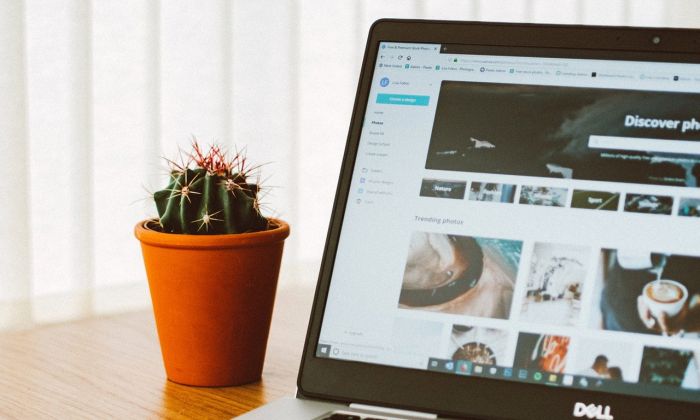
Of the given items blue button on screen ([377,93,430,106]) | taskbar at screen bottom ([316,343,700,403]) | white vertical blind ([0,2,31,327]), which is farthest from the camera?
white vertical blind ([0,2,31,327])

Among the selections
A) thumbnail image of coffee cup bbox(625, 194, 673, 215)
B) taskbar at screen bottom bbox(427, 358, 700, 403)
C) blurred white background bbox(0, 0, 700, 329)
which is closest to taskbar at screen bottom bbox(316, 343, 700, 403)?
taskbar at screen bottom bbox(427, 358, 700, 403)

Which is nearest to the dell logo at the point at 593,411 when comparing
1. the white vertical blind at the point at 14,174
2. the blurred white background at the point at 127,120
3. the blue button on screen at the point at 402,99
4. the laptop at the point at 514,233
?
the laptop at the point at 514,233

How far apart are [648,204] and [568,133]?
9 centimetres

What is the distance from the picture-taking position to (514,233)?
0.72 metres

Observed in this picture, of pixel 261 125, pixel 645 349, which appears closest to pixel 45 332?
pixel 261 125

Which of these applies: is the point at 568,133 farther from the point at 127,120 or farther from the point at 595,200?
the point at 127,120

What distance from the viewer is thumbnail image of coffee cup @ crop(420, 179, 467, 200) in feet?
2.43

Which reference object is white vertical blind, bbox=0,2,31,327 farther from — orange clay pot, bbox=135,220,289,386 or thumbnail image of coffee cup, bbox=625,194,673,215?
thumbnail image of coffee cup, bbox=625,194,673,215

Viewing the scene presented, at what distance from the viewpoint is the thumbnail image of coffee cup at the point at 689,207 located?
69 centimetres

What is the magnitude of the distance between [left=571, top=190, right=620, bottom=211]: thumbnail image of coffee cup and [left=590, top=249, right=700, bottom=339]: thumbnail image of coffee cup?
38 millimetres

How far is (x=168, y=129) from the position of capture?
1.41 meters

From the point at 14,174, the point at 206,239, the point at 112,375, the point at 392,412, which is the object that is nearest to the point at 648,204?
the point at 392,412

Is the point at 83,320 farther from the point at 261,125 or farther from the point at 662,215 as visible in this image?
the point at 662,215

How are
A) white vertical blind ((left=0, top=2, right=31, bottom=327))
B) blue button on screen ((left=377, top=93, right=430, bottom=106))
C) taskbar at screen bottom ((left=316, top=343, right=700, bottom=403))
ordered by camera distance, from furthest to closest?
1. white vertical blind ((left=0, top=2, right=31, bottom=327))
2. blue button on screen ((left=377, top=93, right=430, bottom=106))
3. taskbar at screen bottom ((left=316, top=343, right=700, bottom=403))
